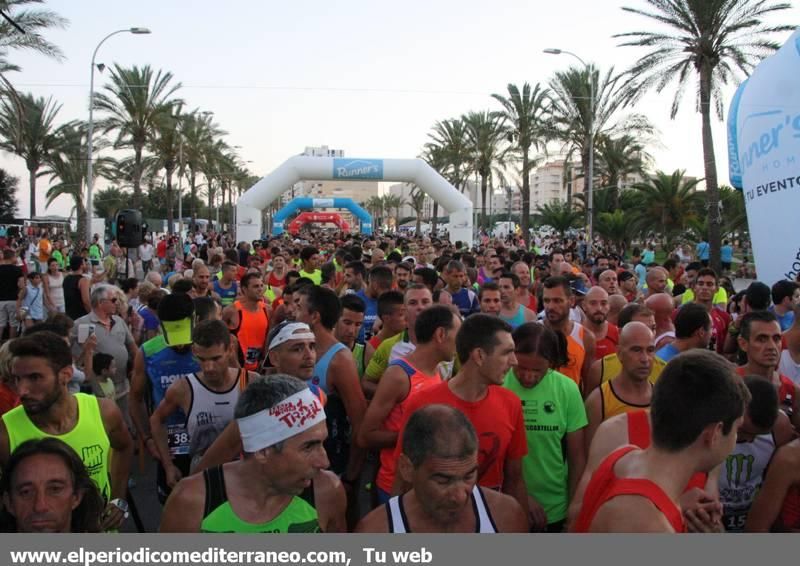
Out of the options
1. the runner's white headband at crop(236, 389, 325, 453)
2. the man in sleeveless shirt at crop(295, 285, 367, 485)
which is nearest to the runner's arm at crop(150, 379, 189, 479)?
the man in sleeveless shirt at crop(295, 285, 367, 485)

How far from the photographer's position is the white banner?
475 inches

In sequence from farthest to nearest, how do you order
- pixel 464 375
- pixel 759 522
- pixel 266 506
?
1. pixel 464 375
2. pixel 759 522
3. pixel 266 506

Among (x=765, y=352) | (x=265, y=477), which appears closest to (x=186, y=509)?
(x=265, y=477)

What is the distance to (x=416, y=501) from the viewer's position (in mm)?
2584

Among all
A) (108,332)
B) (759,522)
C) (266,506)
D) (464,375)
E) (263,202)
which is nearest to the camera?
(266,506)

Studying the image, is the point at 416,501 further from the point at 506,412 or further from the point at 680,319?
the point at 680,319

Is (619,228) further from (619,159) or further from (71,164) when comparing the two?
(71,164)

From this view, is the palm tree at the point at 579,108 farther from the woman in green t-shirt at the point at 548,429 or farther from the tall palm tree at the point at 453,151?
the woman in green t-shirt at the point at 548,429

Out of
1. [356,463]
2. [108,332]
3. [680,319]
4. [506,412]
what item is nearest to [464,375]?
[506,412]

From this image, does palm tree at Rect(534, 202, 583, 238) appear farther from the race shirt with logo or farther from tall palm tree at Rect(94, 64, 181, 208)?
the race shirt with logo

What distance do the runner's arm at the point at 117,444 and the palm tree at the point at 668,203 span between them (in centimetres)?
3165

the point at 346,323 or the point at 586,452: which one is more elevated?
the point at 346,323

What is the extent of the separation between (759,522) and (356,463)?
6.92 ft

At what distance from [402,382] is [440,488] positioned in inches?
60.9
